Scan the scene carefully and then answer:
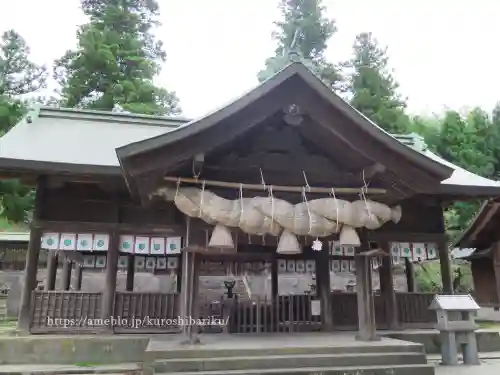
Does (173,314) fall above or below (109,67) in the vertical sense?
below

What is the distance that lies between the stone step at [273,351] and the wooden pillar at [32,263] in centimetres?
411

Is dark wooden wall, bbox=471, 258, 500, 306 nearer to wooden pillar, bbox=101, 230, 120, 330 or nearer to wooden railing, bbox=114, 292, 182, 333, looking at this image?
wooden railing, bbox=114, 292, 182, 333

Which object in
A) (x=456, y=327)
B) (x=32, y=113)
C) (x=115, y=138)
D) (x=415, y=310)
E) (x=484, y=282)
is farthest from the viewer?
(x=484, y=282)

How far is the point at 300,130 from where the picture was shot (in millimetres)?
7215

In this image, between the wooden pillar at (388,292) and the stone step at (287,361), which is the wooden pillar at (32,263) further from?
the wooden pillar at (388,292)

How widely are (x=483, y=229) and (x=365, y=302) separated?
44.6ft

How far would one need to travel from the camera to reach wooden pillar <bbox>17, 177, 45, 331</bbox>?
857cm

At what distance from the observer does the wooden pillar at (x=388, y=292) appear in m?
9.76

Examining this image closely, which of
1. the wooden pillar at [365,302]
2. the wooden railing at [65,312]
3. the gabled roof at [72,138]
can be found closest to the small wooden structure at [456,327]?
the wooden pillar at [365,302]

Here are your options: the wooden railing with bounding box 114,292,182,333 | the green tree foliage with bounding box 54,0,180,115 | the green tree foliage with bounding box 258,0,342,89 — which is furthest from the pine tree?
the wooden railing with bounding box 114,292,182,333

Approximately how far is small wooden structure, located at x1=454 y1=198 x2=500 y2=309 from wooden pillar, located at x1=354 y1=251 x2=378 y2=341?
1105 centimetres

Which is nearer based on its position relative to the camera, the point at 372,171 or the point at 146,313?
the point at 372,171

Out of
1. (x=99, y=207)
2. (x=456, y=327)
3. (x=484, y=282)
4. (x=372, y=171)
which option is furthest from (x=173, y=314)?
(x=484, y=282)

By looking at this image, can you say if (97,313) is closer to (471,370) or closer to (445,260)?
(471,370)
